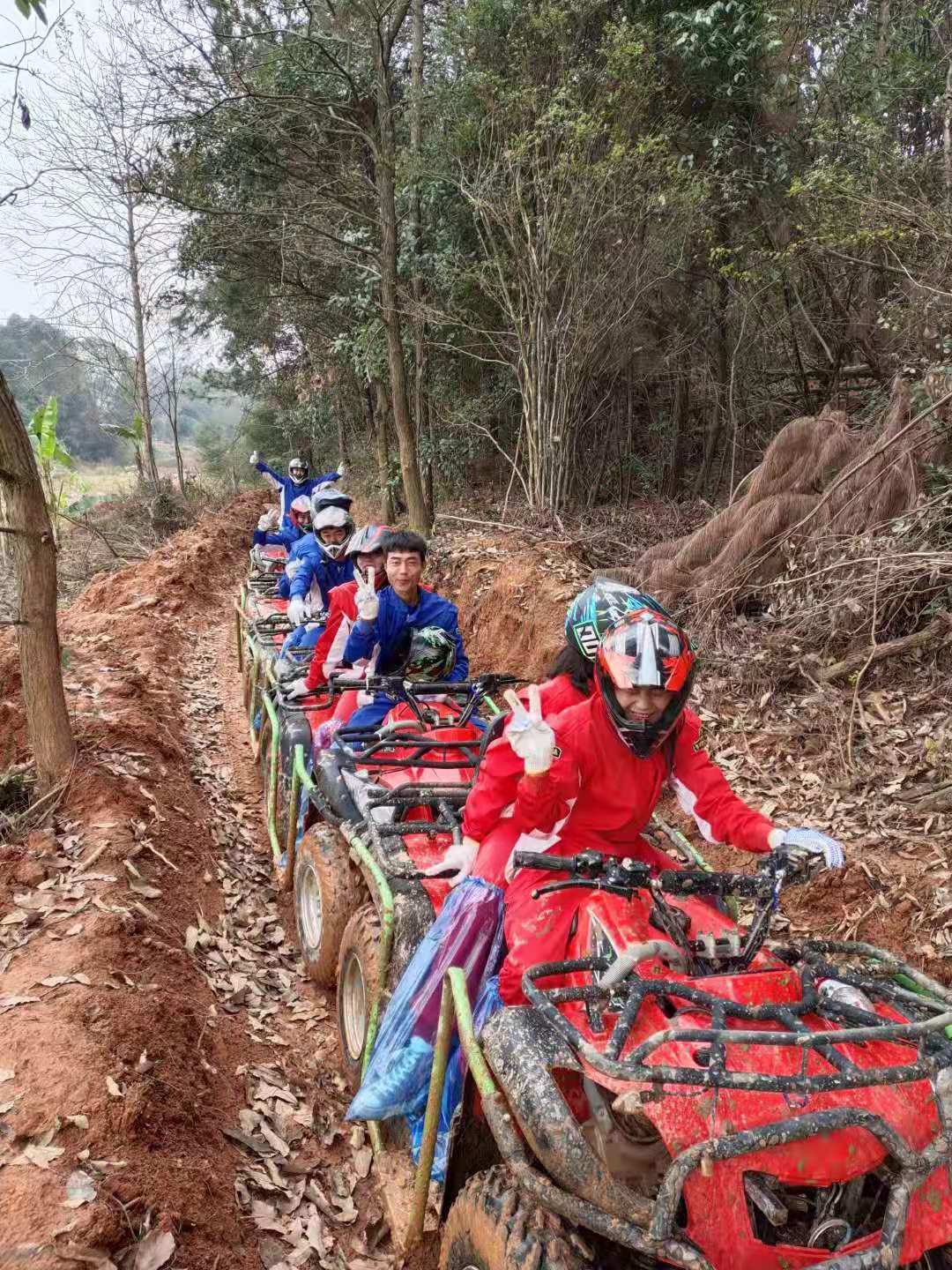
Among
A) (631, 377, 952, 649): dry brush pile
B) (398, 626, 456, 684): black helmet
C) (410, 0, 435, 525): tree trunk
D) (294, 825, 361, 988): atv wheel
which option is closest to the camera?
(294, 825, 361, 988): atv wheel

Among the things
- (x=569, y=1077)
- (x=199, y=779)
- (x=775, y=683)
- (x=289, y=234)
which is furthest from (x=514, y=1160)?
(x=289, y=234)

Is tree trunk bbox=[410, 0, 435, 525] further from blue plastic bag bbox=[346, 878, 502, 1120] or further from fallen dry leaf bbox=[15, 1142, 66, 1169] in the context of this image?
fallen dry leaf bbox=[15, 1142, 66, 1169]

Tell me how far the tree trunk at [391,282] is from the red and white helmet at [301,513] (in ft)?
4.92

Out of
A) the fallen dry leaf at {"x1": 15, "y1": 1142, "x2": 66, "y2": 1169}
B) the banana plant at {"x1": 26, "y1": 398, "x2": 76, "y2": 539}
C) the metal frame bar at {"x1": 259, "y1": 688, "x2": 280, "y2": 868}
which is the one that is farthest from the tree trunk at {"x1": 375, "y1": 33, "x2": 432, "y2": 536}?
the fallen dry leaf at {"x1": 15, "y1": 1142, "x2": 66, "y2": 1169}

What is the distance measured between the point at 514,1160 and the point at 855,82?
12761 millimetres

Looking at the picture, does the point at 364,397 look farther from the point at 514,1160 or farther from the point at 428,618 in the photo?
the point at 514,1160

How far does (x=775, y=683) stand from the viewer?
6.44 metres

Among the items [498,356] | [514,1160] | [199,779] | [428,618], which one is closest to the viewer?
[514,1160]

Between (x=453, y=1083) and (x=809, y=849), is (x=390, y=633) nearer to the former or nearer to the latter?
(x=453, y=1083)

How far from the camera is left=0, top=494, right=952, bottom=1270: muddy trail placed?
2869mm

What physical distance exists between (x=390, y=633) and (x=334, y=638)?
615 millimetres

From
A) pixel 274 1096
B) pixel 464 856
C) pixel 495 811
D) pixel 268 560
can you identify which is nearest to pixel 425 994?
pixel 464 856

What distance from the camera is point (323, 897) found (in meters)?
4.11

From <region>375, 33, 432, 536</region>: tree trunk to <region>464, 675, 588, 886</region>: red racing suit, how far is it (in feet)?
29.9
